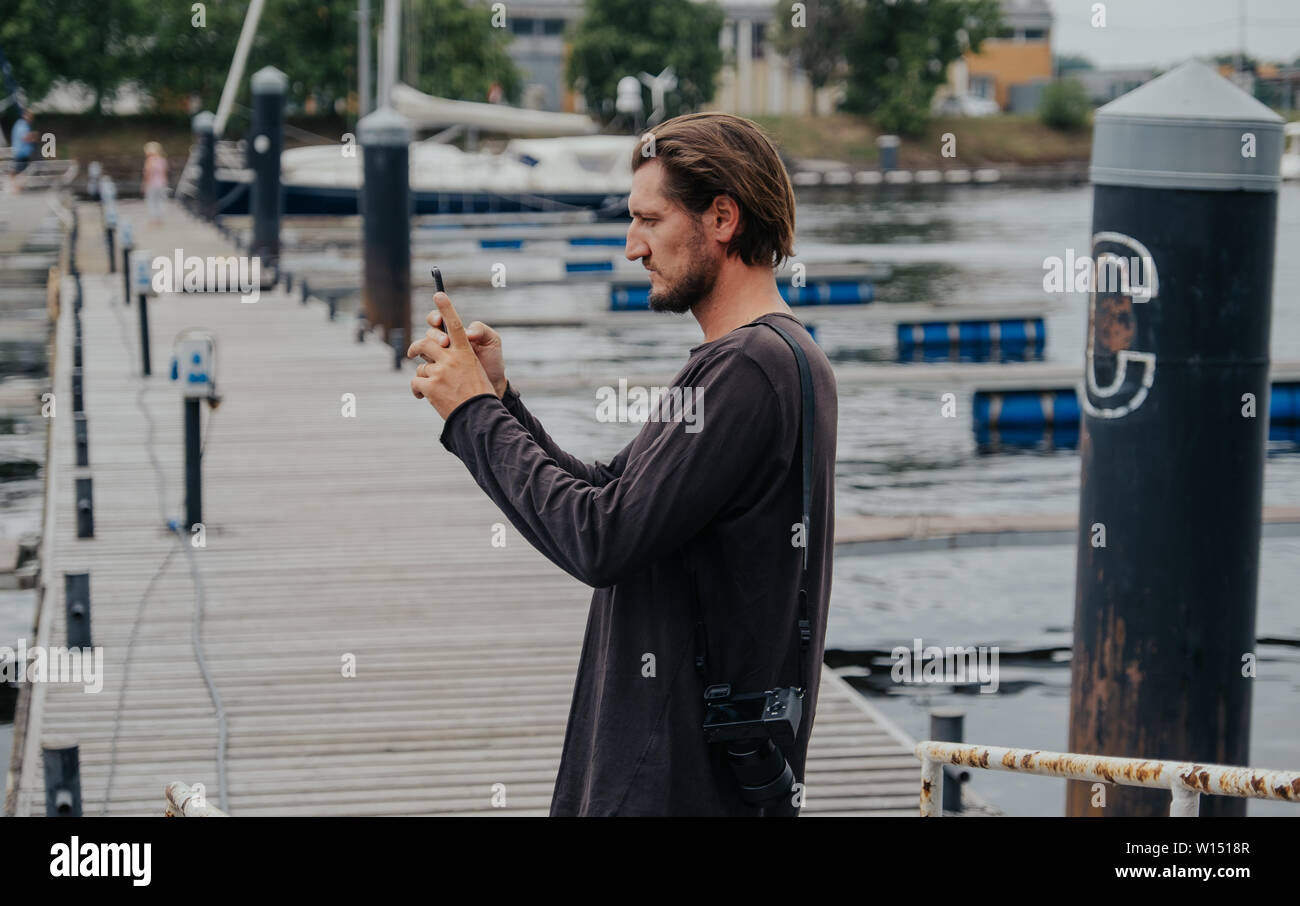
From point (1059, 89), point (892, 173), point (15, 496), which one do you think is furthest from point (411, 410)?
point (1059, 89)

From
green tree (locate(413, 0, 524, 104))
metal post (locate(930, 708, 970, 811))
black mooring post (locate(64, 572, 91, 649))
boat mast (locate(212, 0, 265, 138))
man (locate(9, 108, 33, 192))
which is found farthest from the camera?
green tree (locate(413, 0, 524, 104))

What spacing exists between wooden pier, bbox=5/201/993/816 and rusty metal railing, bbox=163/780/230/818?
2.04 meters

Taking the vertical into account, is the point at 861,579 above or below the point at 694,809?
below

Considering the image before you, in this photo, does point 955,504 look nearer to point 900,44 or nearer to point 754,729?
point 754,729

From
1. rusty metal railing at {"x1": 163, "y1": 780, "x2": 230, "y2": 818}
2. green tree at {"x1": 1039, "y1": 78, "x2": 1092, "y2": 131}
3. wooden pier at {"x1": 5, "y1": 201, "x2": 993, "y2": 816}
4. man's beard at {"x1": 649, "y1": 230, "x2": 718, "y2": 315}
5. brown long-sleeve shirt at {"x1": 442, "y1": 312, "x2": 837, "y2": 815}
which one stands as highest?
green tree at {"x1": 1039, "y1": 78, "x2": 1092, "y2": 131}

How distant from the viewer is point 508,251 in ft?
126

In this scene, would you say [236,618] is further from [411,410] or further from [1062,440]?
[1062,440]

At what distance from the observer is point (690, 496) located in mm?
2578

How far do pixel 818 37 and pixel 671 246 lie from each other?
82.2 m

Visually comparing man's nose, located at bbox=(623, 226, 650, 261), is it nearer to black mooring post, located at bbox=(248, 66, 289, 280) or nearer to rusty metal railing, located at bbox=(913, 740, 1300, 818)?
rusty metal railing, located at bbox=(913, 740, 1300, 818)

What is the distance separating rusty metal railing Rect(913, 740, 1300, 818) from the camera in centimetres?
319
